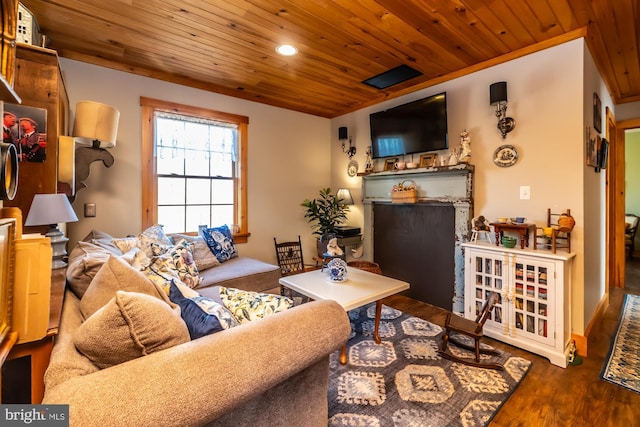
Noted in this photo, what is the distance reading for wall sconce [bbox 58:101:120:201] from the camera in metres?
2.00

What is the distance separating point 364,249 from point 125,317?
3373 mm

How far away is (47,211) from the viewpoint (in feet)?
4.88

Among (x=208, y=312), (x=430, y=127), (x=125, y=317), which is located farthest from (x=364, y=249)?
(x=125, y=317)

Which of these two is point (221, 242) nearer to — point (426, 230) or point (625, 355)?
point (426, 230)

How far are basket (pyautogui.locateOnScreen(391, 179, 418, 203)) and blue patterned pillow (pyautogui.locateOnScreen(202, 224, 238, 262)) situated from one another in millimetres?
1998

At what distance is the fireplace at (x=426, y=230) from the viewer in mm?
2971

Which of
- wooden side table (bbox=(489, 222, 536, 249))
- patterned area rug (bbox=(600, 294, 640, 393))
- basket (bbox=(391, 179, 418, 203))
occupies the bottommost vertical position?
patterned area rug (bbox=(600, 294, 640, 393))

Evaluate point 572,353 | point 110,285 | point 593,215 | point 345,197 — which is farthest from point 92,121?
point 593,215

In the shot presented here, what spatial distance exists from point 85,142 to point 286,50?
1893 mm

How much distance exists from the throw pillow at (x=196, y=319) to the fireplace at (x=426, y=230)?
8.54 feet

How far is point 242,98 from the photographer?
3.67 meters

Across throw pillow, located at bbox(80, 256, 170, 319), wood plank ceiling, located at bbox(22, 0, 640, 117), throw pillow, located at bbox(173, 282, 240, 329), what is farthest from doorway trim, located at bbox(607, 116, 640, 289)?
throw pillow, located at bbox(80, 256, 170, 319)

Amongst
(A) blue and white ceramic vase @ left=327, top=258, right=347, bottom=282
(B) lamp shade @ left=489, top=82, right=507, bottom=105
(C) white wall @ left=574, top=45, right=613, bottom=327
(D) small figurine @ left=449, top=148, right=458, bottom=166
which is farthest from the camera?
(D) small figurine @ left=449, top=148, right=458, bottom=166

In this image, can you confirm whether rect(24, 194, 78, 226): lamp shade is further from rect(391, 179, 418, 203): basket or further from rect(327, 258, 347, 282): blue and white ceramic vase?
rect(391, 179, 418, 203): basket
